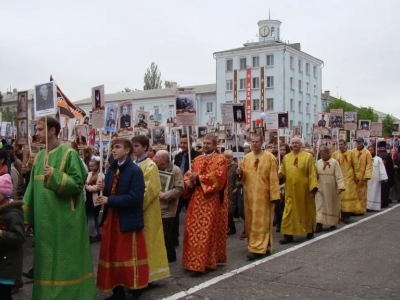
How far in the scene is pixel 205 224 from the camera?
7.49 m

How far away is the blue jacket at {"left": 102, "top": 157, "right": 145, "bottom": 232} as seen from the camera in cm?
582

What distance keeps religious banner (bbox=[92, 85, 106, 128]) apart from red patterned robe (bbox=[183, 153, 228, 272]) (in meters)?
1.37

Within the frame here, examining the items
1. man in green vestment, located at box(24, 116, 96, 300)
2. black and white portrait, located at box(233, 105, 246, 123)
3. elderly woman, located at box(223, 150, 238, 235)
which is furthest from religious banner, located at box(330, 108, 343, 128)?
man in green vestment, located at box(24, 116, 96, 300)

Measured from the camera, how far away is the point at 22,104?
31.4 feet

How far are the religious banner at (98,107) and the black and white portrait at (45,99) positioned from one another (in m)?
1.74

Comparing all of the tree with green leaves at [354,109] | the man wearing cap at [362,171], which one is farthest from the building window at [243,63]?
the man wearing cap at [362,171]

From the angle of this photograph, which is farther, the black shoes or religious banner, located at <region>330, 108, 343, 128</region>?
religious banner, located at <region>330, 108, 343, 128</region>

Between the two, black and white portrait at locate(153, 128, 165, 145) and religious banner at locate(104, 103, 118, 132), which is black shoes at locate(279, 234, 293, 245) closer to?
religious banner at locate(104, 103, 118, 132)

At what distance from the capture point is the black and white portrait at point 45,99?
18.0 ft

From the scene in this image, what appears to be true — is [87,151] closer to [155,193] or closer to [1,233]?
[155,193]

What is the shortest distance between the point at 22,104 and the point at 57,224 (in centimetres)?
486

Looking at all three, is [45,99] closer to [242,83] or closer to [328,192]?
[328,192]

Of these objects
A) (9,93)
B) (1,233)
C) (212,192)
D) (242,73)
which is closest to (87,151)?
(212,192)

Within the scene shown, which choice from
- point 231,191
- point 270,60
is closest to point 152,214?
point 231,191
